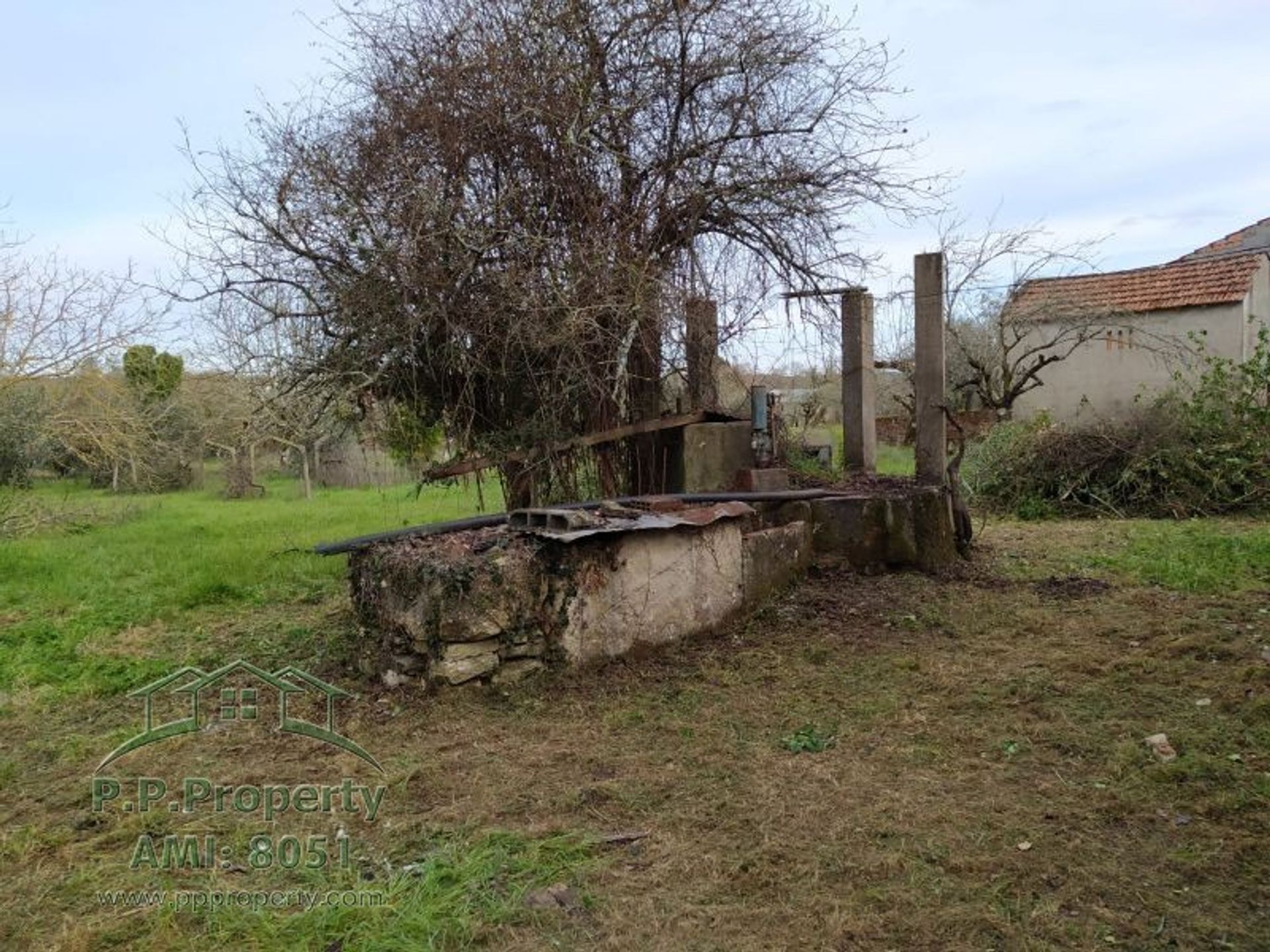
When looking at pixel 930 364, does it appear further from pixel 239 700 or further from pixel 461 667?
pixel 239 700

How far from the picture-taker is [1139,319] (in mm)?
17172

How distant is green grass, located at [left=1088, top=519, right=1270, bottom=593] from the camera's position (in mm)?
6578

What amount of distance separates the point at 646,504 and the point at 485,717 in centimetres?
201

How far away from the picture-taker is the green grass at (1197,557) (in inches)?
259

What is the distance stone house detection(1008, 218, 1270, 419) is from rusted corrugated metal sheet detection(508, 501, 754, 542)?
13.0m

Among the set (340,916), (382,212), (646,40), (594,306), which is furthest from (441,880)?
(646,40)

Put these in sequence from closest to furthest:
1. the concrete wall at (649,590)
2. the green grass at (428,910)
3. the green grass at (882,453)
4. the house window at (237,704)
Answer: the green grass at (428,910) < the house window at (237,704) < the concrete wall at (649,590) < the green grass at (882,453)

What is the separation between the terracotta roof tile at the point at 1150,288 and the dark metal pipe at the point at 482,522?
44.0 feet

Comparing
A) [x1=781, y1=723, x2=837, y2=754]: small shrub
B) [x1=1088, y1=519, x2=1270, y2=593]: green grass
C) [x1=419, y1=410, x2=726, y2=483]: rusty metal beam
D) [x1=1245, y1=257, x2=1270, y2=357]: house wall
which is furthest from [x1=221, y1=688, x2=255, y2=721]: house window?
[x1=1245, y1=257, x2=1270, y2=357]: house wall

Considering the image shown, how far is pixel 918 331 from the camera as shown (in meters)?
7.45

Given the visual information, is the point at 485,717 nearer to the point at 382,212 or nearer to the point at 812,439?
the point at 382,212

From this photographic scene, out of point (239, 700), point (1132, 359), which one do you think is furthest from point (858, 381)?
point (1132, 359)

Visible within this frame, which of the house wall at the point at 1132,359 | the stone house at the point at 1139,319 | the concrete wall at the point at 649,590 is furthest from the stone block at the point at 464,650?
the stone house at the point at 1139,319

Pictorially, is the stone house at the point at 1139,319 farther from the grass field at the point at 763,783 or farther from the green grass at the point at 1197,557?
the grass field at the point at 763,783
